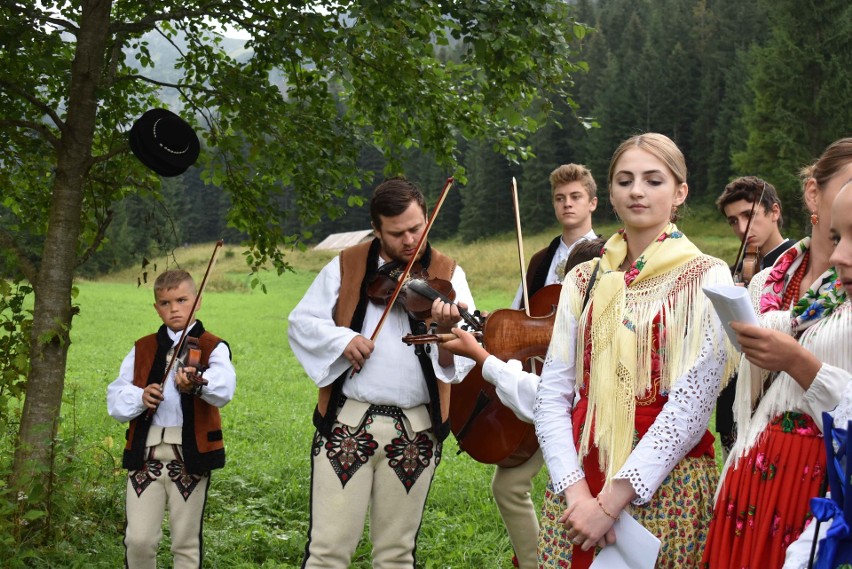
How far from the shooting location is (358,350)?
3424 millimetres

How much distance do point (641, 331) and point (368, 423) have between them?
4.72 ft

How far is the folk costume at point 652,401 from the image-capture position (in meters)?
2.34

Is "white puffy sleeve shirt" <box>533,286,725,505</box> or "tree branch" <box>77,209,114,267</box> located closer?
"white puffy sleeve shirt" <box>533,286,725,505</box>

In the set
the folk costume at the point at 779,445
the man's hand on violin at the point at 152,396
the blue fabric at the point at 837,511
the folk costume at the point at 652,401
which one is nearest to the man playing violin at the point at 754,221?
the folk costume at the point at 652,401

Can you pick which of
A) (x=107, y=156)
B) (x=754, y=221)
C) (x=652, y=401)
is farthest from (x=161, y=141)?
(x=652, y=401)

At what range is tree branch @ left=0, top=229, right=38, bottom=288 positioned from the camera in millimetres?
4910

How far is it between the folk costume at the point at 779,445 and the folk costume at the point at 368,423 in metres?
1.51

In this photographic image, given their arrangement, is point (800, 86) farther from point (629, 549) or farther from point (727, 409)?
point (629, 549)

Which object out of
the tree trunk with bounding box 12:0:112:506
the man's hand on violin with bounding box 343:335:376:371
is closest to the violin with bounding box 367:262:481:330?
the man's hand on violin with bounding box 343:335:376:371

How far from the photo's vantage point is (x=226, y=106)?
559cm

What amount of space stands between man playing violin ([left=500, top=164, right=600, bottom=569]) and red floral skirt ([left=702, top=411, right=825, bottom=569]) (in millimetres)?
2104

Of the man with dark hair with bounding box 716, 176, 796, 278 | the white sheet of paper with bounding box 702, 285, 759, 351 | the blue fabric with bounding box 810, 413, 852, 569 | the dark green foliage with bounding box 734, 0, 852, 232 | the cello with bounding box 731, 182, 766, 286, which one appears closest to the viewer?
the blue fabric with bounding box 810, 413, 852, 569

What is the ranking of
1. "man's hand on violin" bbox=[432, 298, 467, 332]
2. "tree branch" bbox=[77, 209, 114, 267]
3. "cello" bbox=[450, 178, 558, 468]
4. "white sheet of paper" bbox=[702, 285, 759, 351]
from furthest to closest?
1. "tree branch" bbox=[77, 209, 114, 267]
2. "cello" bbox=[450, 178, 558, 468]
3. "man's hand on violin" bbox=[432, 298, 467, 332]
4. "white sheet of paper" bbox=[702, 285, 759, 351]

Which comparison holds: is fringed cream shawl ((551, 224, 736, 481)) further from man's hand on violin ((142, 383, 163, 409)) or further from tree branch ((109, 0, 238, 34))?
tree branch ((109, 0, 238, 34))
